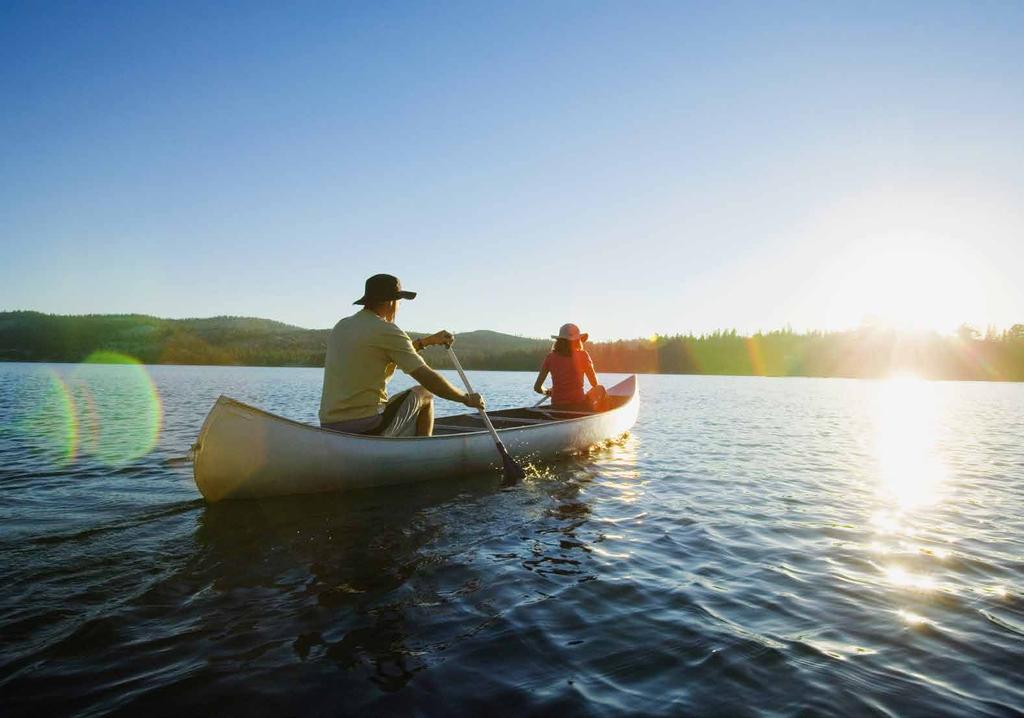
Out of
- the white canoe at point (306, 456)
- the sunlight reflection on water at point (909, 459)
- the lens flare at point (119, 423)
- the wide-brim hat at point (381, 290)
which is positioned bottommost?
the lens flare at point (119, 423)

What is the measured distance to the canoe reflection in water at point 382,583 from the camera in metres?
3.37

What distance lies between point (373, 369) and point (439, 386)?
35.0 inches

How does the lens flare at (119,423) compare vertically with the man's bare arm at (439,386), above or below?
below

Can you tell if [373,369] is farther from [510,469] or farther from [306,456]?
[510,469]

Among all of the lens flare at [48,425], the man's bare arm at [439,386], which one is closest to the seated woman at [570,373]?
the man's bare arm at [439,386]

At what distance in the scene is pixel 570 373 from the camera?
43.9 feet

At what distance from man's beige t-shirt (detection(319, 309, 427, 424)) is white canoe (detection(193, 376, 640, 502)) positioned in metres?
0.47

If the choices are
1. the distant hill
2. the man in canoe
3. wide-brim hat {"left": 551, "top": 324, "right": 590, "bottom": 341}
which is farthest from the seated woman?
the distant hill

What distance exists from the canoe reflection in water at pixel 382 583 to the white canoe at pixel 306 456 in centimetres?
26

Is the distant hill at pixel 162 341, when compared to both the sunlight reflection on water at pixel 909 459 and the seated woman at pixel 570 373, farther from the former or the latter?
the seated woman at pixel 570 373

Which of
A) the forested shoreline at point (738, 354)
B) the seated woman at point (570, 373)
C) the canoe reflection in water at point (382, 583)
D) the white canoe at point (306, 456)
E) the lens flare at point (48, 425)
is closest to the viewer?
the canoe reflection in water at point (382, 583)

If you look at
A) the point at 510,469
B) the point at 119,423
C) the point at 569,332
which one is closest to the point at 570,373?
the point at 569,332

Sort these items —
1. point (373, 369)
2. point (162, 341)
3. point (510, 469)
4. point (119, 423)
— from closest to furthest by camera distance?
point (373, 369) → point (510, 469) → point (119, 423) → point (162, 341)

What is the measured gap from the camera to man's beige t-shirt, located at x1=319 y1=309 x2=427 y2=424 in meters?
7.18
